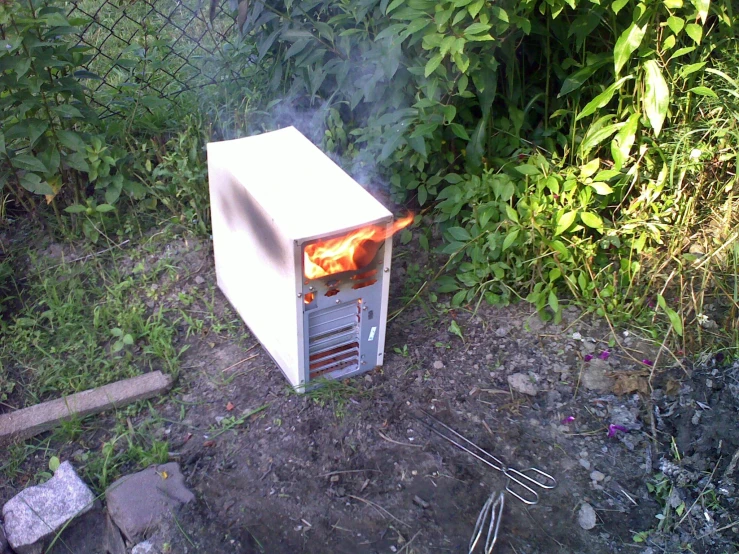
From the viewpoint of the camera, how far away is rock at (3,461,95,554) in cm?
213

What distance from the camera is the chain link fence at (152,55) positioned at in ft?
11.3

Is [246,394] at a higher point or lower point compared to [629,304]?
lower

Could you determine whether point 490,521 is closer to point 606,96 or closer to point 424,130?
point 424,130

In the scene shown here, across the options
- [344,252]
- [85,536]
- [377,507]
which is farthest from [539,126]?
[85,536]

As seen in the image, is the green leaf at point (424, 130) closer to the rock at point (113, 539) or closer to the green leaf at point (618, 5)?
the green leaf at point (618, 5)

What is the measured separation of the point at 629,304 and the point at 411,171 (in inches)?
42.8

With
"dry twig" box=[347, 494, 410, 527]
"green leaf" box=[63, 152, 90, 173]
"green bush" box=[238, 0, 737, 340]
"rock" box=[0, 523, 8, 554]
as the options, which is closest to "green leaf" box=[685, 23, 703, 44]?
"green bush" box=[238, 0, 737, 340]

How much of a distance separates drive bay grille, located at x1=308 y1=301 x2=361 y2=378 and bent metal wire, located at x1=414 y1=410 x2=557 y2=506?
0.37 metres

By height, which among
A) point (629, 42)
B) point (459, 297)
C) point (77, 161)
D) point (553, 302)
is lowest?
point (459, 297)

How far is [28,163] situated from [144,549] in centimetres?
173

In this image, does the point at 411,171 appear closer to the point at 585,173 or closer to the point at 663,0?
the point at 585,173

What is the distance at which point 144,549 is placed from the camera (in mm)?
2086

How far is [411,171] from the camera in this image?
10.4ft

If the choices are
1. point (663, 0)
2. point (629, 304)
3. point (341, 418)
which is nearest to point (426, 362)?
point (341, 418)
